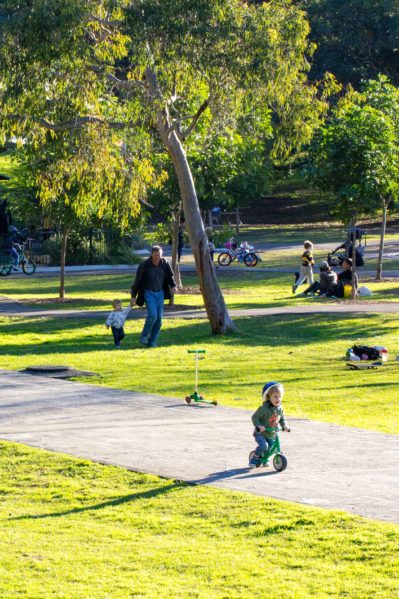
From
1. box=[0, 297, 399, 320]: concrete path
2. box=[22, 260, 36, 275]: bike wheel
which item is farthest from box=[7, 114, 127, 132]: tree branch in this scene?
box=[22, 260, 36, 275]: bike wheel

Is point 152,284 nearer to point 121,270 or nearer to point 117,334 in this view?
point 117,334

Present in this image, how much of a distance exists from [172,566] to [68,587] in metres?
0.75

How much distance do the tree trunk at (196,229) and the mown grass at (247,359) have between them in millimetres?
411

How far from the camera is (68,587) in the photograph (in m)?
7.24

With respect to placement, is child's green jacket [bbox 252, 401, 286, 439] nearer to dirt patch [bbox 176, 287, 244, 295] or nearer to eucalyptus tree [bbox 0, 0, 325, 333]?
eucalyptus tree [bbox 0, 0, 325, 333]

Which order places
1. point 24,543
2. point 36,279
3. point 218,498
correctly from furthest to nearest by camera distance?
point 36,279 → point 218,498 → point 24,543

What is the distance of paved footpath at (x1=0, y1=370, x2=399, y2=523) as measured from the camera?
31.2 ft

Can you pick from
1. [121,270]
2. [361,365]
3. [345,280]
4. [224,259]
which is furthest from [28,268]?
[361,365]

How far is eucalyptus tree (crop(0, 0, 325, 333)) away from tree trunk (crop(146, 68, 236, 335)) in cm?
2

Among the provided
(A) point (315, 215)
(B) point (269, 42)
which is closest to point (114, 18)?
(B) point (269, 42)

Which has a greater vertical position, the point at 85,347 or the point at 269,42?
the point at 269,42

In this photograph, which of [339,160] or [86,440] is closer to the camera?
[86,440]

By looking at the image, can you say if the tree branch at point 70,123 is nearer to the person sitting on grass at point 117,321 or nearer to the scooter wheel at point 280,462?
the person sitting on grass at point 117,321

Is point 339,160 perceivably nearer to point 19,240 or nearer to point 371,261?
point 371,261
